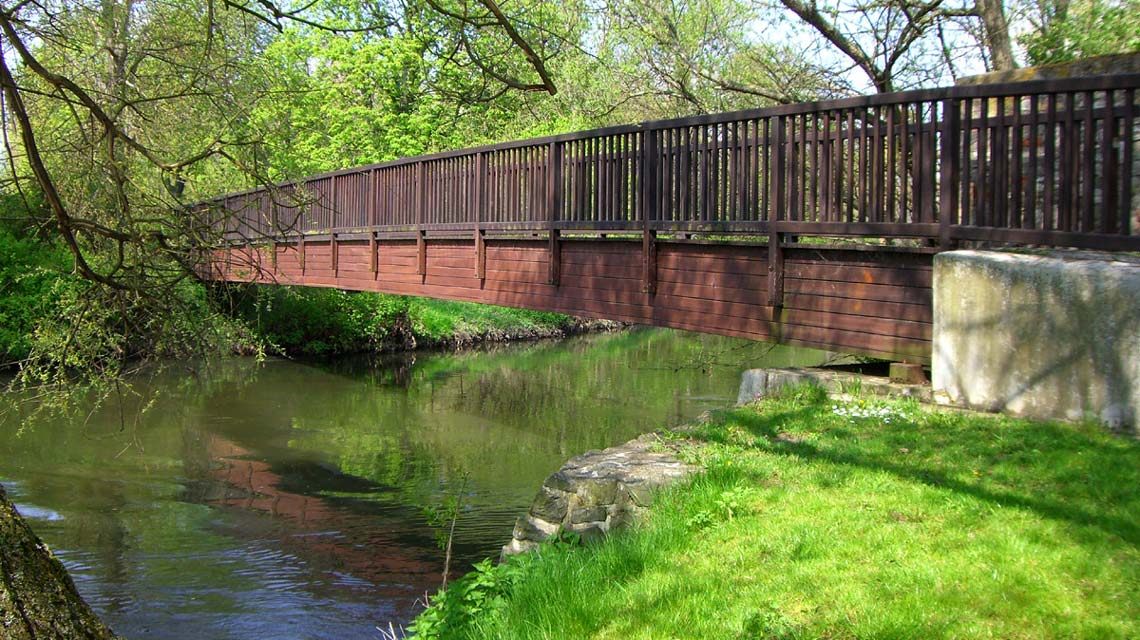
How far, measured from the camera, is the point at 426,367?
24.0 metres

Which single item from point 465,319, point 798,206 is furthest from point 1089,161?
point 465,319

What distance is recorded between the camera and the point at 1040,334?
5.85 meters

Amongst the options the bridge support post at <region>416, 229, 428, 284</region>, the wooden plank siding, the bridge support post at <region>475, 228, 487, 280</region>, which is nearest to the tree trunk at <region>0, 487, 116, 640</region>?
the wooden plank siding

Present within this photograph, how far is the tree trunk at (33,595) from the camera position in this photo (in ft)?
9.26

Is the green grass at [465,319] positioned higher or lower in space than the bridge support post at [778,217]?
lower

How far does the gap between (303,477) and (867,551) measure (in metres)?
9.82

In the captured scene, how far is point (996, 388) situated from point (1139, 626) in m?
2.83

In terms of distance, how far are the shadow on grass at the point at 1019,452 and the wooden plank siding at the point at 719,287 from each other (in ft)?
3.92

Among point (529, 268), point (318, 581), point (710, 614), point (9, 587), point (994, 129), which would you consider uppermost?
point (994, 129)

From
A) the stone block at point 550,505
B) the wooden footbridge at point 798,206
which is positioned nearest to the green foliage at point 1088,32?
the wooden footbridge at point 798,206

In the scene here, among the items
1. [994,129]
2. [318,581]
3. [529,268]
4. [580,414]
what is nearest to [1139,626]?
[994,129]

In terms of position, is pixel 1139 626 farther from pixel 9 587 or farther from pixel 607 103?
pixel 607 103

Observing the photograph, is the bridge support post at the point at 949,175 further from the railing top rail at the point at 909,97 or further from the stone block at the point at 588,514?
the stone block at the point at 588,514

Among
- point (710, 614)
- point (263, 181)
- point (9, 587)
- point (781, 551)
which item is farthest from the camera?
point (263, 181)
